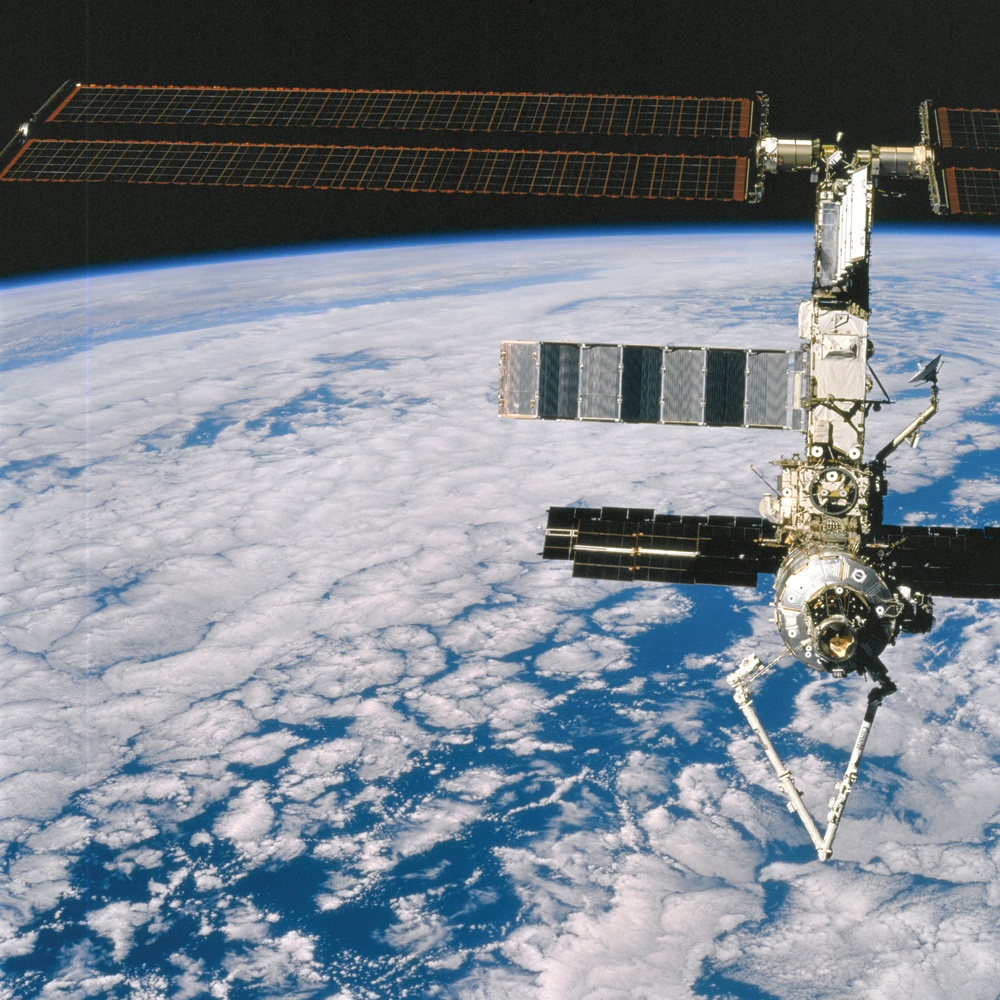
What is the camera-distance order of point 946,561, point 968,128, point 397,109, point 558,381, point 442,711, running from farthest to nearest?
point 442,711 < point 397,109 < point 558,381 < point 968,128 < point 946,561

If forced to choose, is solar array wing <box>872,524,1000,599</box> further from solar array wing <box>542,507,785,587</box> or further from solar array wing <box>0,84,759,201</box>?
solar array wing <box>0,84,759,201</box>

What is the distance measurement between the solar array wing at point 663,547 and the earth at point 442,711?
27.4ft

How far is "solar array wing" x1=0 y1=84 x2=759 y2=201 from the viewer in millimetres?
6695

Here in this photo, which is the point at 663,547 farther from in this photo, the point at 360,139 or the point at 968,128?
the point at 360,139

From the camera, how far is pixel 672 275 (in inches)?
1688

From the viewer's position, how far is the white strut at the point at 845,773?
5.25 metres

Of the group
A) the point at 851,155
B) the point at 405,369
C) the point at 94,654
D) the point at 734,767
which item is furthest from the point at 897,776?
the point at 405,369

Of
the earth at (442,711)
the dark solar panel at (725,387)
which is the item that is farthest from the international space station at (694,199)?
the earth at (442,711)

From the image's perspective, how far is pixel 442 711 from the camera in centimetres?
2095

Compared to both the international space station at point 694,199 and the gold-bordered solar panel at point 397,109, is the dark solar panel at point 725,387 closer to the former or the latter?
the international space station at point 694,199

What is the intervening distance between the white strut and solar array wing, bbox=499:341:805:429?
1.74 meters

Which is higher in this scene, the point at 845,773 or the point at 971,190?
the point at 971,190

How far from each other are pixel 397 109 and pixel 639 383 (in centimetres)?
272

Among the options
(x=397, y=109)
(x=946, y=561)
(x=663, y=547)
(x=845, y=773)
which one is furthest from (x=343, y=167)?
(x=845, y=773)
